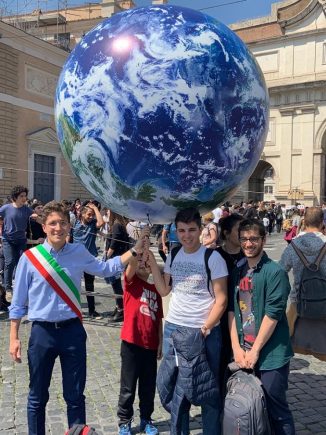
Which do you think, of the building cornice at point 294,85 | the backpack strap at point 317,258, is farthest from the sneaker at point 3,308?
the building cornice at point 294,85

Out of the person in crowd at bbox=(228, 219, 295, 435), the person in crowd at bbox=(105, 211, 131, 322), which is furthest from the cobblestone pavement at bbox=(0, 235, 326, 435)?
the person in crowd at bbox=(228, 219, 295, 435)

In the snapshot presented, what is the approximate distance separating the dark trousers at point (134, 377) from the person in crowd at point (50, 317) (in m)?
0.43

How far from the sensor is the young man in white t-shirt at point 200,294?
2924mm

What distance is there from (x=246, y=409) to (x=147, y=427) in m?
1.11

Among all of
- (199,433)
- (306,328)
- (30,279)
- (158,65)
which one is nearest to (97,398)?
(199,433)

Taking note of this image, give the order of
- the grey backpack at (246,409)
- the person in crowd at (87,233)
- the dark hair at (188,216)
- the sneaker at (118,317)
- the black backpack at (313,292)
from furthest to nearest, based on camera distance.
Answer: the person in crowd at (87,233) → the sneaker at (118,317) → the black backpack at (313,292) → the dark hair at (188,216) → the grey backpack at (246,409)

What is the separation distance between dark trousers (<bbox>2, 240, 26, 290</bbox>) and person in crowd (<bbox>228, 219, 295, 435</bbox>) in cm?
531

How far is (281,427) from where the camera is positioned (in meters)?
2.90

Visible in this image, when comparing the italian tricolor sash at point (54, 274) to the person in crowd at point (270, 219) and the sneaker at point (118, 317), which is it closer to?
the sneaker at point (118, 317)

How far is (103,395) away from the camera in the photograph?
165 inches

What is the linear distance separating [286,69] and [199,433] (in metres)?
34.3

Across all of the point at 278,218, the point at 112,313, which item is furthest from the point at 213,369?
the point at 278,218

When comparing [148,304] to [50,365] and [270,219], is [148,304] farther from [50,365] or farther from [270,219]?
[270,219]

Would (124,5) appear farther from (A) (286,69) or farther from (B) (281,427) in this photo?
(B) (281,427)
